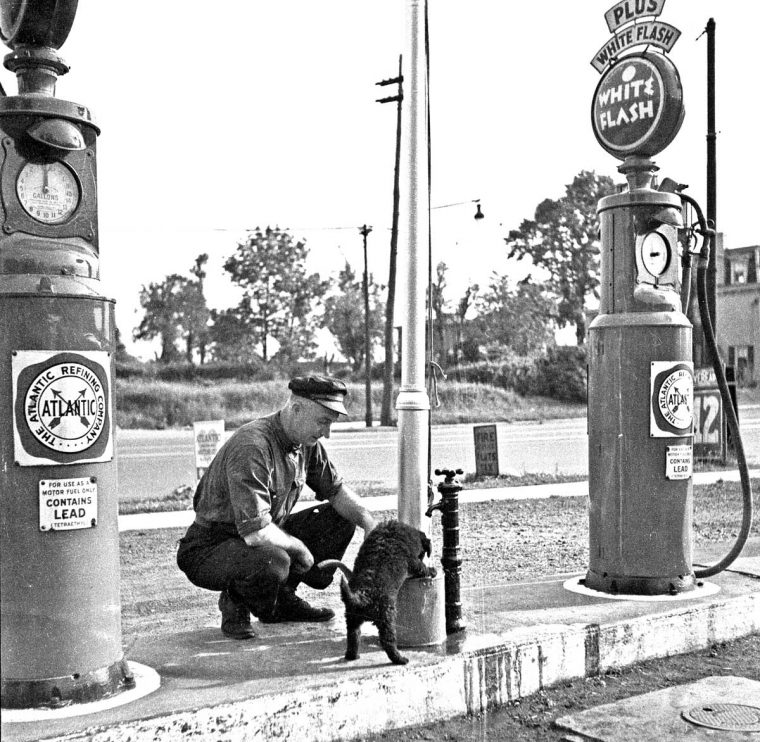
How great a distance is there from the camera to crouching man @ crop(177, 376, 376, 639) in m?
4.57

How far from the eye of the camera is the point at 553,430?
101 ft

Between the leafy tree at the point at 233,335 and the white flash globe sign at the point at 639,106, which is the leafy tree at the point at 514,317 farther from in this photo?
the white flash globe sign at the point at 639,106

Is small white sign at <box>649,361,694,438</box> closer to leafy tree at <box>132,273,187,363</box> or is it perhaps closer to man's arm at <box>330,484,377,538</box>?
man's arm at <box>330,484,377,538</box>

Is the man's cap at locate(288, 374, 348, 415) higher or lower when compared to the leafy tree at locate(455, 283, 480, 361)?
lower

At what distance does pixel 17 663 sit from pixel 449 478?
2.22 meters

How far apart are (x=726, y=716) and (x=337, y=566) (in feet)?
6.39

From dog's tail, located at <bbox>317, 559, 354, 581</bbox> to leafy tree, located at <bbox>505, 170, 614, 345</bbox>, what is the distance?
5172cm

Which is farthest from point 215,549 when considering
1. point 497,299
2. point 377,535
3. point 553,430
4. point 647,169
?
point 497,299

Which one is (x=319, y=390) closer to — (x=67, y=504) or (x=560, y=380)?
(x=67, y=504)

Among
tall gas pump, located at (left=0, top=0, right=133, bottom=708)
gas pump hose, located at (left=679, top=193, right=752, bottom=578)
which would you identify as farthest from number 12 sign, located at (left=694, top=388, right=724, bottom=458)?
tall gas pump, located at (left=0, top=0, right=133, bottom=708)

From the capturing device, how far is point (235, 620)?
487 centimetres

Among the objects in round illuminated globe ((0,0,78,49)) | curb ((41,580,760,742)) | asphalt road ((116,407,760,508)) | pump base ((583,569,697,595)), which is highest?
round illuminated globe ((0,0,78,49))

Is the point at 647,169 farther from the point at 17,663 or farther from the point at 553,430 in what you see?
the point at 553,430

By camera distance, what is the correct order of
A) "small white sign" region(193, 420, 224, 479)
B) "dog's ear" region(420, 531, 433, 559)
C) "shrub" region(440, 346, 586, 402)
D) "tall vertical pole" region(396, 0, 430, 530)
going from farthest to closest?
1. "shrub" region(440, 346, 586, 402)
2. "small white sign" region(193, 420, 224, 479)
3. "tall vertical pole" region(396, 0, 430, 530)
4. "dog's ear" region(420, 531, 433, 559)
